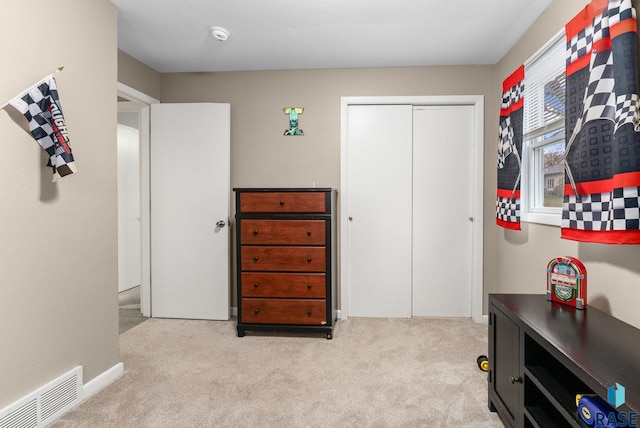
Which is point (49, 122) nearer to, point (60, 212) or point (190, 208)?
point (60, 212)

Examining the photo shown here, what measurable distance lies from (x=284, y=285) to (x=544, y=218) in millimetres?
1884

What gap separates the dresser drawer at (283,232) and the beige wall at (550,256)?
1.47 m

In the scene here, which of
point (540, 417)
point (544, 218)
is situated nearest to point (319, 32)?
point (544, 218)

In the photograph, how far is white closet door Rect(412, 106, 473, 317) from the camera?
3.27 metres

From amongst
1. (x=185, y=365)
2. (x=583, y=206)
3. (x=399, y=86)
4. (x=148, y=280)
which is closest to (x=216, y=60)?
(x=399, y=86)

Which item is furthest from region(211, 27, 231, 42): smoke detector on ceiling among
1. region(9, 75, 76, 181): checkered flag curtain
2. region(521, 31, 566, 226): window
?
region(521, 31, 566, 226): window

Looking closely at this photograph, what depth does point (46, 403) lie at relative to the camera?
67.9 inches

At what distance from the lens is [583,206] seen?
5.34 feet

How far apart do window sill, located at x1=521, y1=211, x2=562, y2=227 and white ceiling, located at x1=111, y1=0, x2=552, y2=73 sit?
1.31 meters

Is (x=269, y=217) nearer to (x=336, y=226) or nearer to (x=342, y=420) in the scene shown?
(x=336, y=226)

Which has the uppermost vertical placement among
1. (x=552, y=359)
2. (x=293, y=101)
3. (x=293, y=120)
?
(x=293, y=101)

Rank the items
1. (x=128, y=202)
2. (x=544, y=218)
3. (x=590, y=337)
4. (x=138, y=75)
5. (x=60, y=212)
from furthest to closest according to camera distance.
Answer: (x=128, y=202) → (x=138, y=75) → (x=544, y=218) → (x=60, y=212) → (x=590, y=337)

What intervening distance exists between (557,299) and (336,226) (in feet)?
6.34

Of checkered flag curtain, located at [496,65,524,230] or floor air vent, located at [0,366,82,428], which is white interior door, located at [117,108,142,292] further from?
checkered flag curtain, located at [496,65,524,230]
